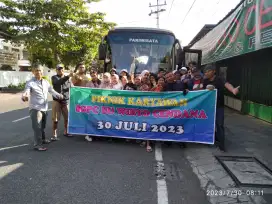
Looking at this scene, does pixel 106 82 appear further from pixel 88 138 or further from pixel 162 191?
pixel 162 191

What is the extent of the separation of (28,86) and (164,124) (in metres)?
3.12

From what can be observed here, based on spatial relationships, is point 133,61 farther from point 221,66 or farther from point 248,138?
point 221,66

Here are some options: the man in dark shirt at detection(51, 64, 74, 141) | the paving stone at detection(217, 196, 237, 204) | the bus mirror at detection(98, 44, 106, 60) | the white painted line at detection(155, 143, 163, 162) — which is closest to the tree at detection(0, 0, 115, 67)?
the bus mirror at detection(98, 44, 106, 60)

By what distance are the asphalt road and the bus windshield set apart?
10.2 feet

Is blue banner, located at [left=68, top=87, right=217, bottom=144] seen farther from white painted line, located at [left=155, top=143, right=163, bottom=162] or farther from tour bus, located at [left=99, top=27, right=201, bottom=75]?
tour bus, located at [left=99, top=27, right=201, bottom=75]

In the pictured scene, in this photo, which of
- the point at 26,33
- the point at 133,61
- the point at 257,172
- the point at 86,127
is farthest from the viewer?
the point at 26,33

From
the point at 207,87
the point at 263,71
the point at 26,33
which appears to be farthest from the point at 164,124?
the point at 26,33

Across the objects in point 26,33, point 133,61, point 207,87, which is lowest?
point 207,87

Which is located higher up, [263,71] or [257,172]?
[263,71]

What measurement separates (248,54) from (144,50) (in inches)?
190

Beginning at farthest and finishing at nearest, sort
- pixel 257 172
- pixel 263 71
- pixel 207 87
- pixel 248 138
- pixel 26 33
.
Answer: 1. pixel 26 33
2. pixel 263 71
3. pixel 248 138
4. pixel 207 87
5. pixel 257 172

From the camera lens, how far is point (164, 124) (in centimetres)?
623

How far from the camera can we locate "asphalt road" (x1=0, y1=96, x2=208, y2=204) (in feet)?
11.9

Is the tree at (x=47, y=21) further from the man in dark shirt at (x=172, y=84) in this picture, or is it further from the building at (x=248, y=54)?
the man in dark shirt at (x=172, y=84)
